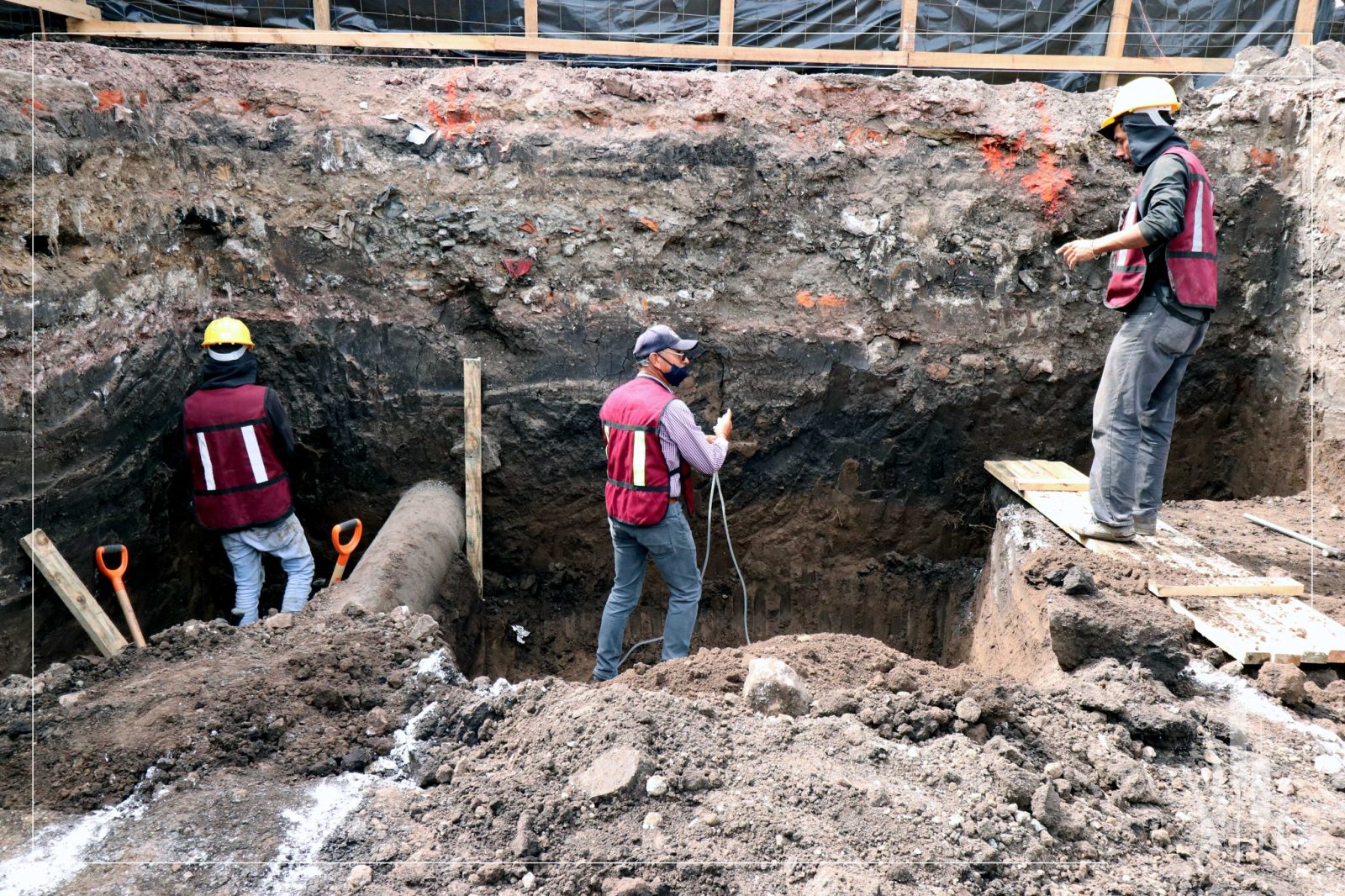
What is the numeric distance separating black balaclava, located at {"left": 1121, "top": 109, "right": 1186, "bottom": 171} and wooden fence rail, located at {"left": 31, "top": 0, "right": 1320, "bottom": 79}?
3.27 m

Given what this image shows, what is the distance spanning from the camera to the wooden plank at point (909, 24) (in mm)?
7656

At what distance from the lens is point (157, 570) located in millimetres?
5336

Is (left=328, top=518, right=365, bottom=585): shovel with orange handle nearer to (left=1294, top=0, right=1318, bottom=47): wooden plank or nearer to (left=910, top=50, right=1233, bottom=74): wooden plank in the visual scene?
(left=910, top=50, right=1233, bottom=74): wooden plank

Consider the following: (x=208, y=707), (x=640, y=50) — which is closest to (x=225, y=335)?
(x=208, y=707)

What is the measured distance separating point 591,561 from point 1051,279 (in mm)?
3552

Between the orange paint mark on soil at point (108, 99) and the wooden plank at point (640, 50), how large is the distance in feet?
6.66

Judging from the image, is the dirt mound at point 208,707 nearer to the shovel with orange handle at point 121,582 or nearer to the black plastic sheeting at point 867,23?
the shovel with orange handle at point 121,582

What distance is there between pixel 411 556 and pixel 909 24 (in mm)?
5766

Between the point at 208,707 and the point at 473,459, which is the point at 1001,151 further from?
the point at 208,707

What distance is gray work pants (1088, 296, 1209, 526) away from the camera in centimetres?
438

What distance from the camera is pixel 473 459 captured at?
237 inches

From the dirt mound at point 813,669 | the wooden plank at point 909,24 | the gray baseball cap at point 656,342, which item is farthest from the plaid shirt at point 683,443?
the wooden plank at point 909,24

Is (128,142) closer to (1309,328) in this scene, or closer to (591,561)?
(591,561)

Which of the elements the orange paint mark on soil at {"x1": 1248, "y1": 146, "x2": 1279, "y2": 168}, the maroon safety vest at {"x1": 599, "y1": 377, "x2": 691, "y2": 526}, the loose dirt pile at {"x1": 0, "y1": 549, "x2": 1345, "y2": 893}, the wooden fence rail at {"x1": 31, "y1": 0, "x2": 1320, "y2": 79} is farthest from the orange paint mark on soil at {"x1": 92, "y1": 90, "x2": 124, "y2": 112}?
the orange paint mark on soil at {"x1": 1248, "y1": 146, "x2": 1279, "y2": 168}
